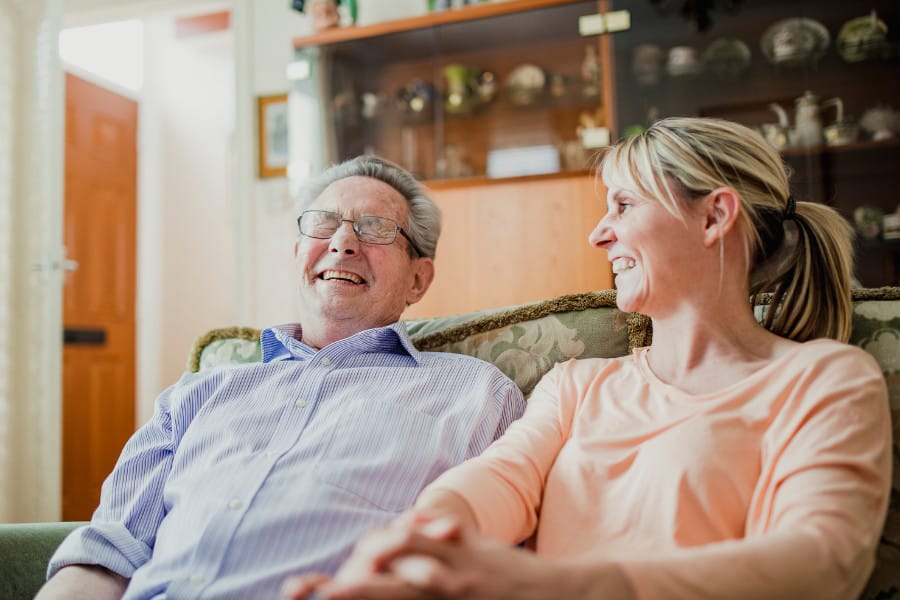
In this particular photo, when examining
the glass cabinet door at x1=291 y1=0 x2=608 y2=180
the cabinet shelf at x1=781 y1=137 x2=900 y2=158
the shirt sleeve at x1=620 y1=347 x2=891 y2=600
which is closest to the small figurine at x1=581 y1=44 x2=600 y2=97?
the glass cabinet door at x1=291 y1=0 x2=608 y2=180

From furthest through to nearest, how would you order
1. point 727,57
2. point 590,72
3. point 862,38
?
point 590,72 < point 727,57 < point 862,38

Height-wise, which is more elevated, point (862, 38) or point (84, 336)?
point (862, 38)

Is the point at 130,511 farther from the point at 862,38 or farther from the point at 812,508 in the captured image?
the point at 862,38

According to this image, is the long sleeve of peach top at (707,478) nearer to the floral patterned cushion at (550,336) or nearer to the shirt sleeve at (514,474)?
the shirt sleeve at (514,474)

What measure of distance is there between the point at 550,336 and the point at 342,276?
1.32ft

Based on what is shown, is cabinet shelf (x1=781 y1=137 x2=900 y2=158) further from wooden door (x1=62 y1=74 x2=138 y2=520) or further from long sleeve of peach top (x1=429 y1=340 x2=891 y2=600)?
wooden door (x1=62 y1=74 x2=138 y2=520)

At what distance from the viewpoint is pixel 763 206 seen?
107 centimetres

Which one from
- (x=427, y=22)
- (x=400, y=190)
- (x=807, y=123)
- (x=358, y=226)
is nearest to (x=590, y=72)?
(x=427, y=22)

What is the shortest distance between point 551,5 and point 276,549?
2694mm

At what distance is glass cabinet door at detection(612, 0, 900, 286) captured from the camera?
115 inches

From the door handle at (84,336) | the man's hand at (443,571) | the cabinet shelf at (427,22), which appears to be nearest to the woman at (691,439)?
the man's hand at (443,571)

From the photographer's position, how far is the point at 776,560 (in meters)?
0.73

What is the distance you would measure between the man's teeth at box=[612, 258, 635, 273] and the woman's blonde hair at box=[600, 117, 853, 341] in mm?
87

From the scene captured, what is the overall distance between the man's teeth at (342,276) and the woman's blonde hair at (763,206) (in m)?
0.56
